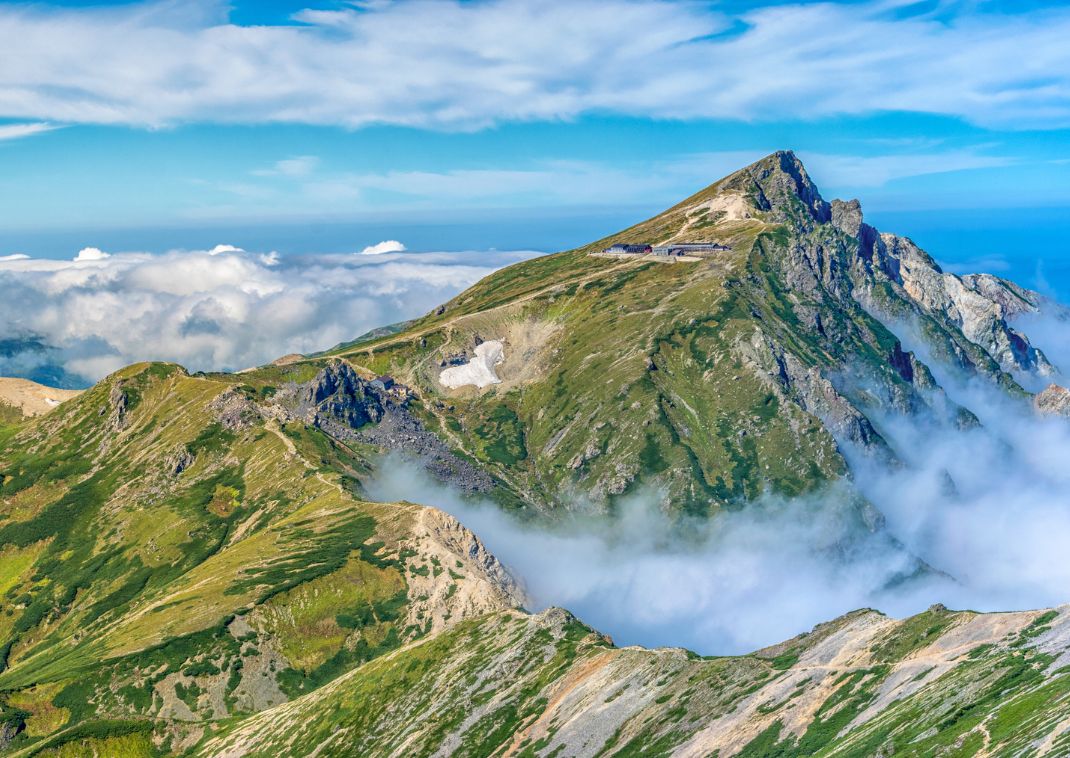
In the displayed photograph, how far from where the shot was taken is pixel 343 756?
638 ft

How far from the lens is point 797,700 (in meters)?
140

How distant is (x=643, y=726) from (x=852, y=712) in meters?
39.3

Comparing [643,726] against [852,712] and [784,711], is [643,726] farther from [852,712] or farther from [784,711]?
[852,712]

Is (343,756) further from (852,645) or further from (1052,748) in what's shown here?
(1052,748)

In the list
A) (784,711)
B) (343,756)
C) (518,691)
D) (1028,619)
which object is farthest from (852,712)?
(343,756)

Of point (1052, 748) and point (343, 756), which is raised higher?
point (1052, 748)

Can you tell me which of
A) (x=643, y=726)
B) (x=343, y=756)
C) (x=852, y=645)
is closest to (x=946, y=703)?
(x=852, y=645)

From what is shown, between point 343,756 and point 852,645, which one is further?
point 343,756

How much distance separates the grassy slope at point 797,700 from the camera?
110812 millimetres

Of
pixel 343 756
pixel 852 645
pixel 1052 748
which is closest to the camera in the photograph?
pixel 1052 748

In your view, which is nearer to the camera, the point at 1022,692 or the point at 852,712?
the point at 1022,692

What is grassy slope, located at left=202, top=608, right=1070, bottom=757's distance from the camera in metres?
111

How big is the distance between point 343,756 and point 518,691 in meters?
38.9

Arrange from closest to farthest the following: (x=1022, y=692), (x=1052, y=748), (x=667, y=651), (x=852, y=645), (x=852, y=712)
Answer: (x=1052, y=748) < (x=1022, y=692) < (x=852, y=712) < (x=852, y=645) < (x=667, y=651)
